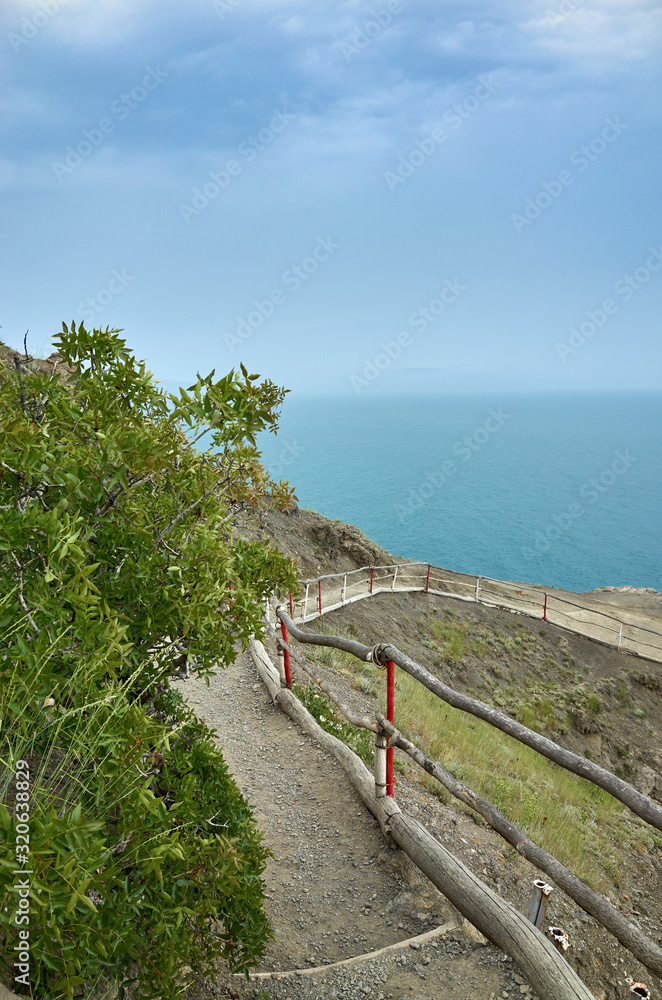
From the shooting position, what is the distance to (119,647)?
6.56ft

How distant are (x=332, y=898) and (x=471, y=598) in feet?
59.6

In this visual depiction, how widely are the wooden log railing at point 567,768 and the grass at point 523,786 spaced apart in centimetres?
242

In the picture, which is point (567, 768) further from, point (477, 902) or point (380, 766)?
point (380, 766)

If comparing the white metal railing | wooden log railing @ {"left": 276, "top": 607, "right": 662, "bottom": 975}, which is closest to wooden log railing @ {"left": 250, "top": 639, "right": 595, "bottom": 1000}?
wooden log railing @ {"left": 276, "top": 607, "right": 662, "bottom": 975}

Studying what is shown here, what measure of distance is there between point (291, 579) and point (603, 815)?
9.96 meters

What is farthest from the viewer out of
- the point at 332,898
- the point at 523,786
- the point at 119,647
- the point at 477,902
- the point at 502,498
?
the point at 502,498

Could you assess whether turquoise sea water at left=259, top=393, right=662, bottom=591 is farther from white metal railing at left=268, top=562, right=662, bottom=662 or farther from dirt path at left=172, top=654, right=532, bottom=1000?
dirt path at left=172, top=654, right=532, bottom=1000

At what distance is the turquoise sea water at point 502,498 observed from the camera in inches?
2689

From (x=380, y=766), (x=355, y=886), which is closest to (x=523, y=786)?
(x=380, y=766)

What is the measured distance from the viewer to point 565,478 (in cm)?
11362

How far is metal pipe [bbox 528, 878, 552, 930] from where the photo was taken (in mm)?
3283

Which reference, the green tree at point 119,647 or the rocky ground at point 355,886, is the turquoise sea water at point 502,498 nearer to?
the rocky ground at point 355,886

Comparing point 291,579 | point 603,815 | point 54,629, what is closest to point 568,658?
point 603,815

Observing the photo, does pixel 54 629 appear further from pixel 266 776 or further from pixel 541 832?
pixel 541 832
